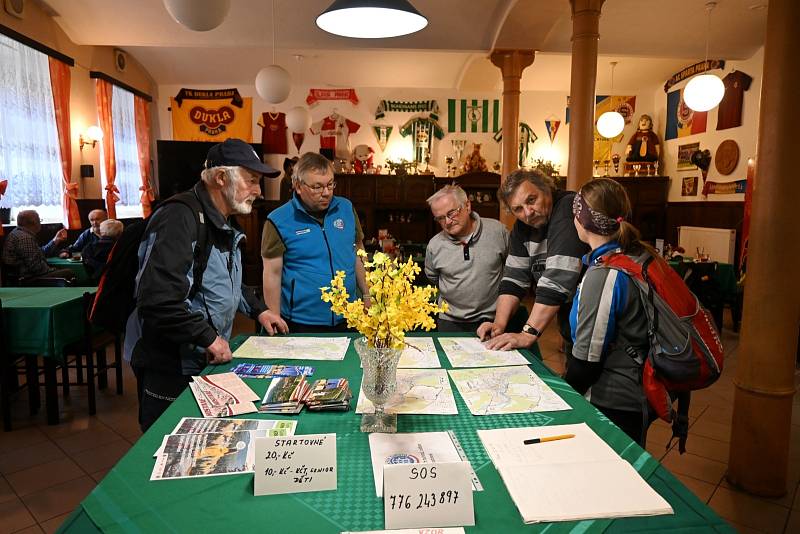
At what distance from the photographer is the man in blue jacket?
2602 mm

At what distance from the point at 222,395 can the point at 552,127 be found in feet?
Result: 35.3

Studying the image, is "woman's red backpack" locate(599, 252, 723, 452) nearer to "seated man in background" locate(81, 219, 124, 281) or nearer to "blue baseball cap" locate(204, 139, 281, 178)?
"blue baseball cap" locate(204, 139, 281, 178)

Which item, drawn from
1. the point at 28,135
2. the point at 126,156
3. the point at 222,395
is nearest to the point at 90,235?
the point at 28,135

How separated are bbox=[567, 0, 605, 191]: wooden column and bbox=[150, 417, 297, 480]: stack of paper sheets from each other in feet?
14.8

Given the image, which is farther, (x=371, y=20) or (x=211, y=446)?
(x=371, y=20)

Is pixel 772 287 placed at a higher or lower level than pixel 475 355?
higher

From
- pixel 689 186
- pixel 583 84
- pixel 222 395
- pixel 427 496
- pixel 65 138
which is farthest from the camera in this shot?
pixel 689 186

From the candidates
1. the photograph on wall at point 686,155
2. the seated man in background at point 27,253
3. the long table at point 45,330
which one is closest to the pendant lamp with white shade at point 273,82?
the seated man in background at point 27,253

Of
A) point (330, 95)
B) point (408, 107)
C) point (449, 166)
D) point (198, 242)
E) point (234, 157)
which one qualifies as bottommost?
point (198, 242)

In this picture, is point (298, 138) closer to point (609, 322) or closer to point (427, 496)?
point (609, 322)

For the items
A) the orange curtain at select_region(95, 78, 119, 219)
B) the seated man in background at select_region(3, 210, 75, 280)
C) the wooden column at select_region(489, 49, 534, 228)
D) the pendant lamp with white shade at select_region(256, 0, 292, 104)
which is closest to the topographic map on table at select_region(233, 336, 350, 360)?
the seated man in background at select_region(3, 210, 75, 280)

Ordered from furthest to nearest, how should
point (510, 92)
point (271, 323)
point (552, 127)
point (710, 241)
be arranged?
point (552, 127)
point (710, 241)
point (510, 92)
point (271, 323)

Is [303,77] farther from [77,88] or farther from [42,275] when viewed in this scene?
[42,275]

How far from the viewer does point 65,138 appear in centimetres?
773
